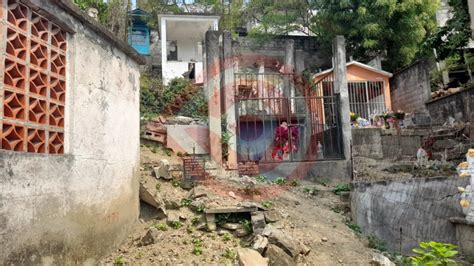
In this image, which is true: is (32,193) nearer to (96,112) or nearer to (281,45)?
(96,112)

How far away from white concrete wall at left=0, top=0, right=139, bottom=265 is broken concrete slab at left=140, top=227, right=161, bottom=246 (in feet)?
0.92

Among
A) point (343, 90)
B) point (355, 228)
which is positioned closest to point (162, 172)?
point (355, 228)

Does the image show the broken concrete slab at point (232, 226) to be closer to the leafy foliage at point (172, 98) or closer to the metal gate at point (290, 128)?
the metal gate at point (290, 128)

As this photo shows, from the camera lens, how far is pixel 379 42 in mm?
16078

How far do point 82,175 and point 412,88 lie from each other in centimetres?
1338

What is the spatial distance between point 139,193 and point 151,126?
11.5 feet

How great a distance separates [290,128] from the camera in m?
9.27

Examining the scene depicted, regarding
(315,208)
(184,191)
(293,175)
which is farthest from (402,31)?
(184,191)

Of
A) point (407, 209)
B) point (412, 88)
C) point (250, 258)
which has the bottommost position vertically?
point (250, 258)

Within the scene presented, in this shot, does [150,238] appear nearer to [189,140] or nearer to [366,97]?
[189,140]

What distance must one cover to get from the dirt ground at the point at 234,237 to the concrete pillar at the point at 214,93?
1.27 meters

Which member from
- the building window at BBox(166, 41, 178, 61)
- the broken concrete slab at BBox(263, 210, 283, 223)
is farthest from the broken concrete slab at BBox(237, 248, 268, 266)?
the building window at BBox(166, 41, 178, 61)

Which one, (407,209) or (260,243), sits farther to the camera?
(407,209)

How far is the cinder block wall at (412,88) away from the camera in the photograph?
1369 cm
